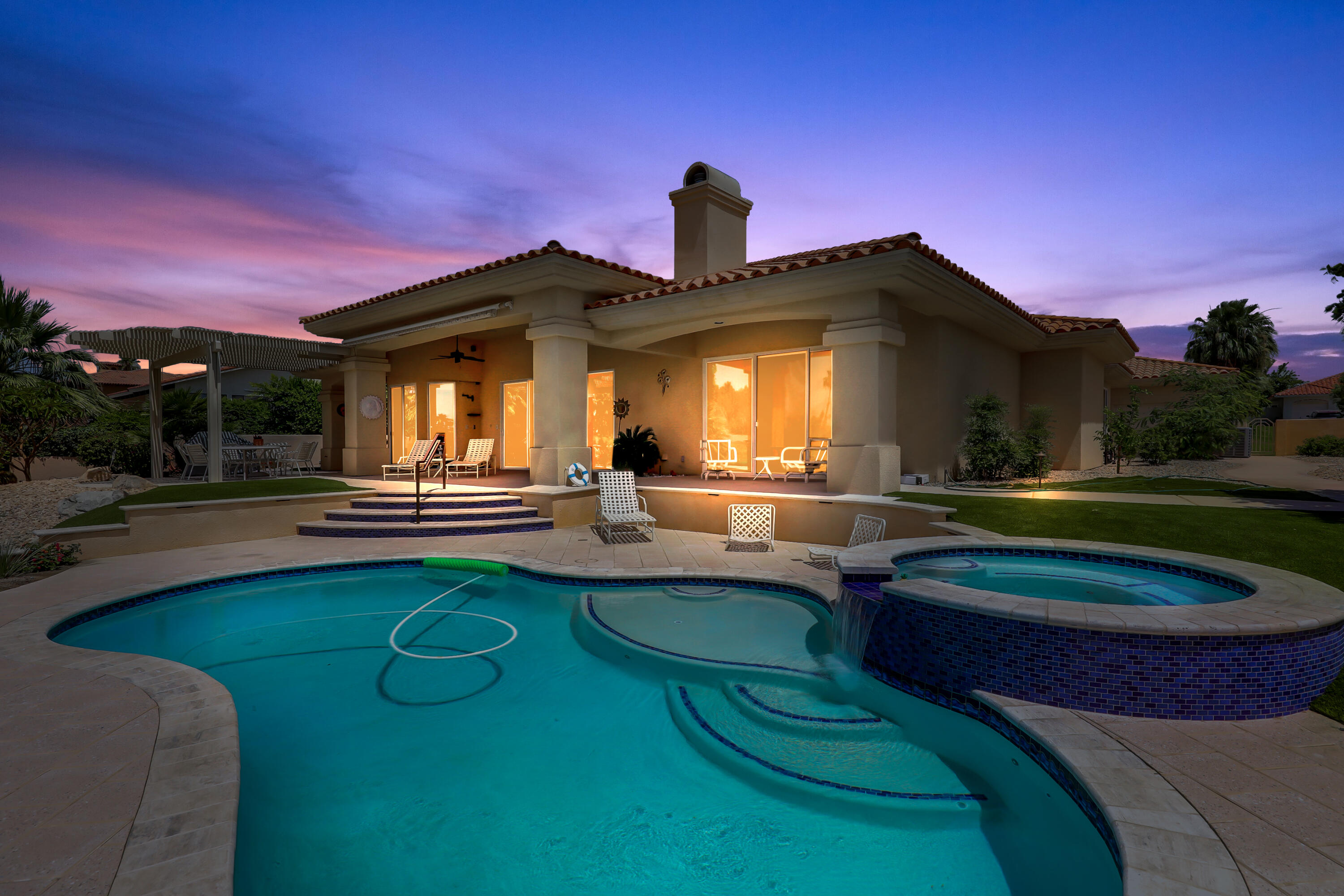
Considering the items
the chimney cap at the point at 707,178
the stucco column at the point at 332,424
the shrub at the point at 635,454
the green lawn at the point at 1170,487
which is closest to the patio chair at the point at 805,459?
the shrub at the point at 635,454

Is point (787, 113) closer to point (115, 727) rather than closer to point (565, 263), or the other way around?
point (565, 263)

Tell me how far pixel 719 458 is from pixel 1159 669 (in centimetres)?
1021

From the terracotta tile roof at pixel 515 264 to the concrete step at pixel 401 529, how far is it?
15.1ft

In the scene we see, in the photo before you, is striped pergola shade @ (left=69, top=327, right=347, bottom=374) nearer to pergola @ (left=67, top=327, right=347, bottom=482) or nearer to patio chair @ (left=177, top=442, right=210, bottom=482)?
pergola @ (left=67, top=327, right=347, bottom=482)

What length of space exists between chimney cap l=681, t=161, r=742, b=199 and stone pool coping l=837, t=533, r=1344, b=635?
37.8 feet

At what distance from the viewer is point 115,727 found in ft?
10.3

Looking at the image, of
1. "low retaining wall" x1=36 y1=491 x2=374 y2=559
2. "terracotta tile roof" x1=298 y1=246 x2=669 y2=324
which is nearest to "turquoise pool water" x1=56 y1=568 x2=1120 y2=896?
"low retaining wall" x1=36 y1=491 x2=374 y2=559

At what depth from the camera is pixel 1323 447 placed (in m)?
20.3

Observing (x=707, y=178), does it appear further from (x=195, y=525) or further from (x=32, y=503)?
(x=32, y=503)

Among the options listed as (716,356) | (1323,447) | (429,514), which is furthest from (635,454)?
(1323,447)

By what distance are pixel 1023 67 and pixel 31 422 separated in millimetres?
22546

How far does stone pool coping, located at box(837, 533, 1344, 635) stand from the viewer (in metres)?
3.43

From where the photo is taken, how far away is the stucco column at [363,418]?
15.3 meters

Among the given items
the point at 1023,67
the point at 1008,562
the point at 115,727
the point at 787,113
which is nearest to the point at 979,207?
the point at 1023,67
